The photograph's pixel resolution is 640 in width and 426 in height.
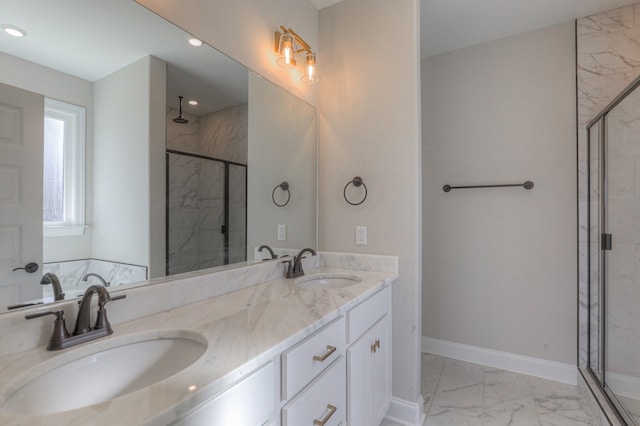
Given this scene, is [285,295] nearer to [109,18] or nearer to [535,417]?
[109,18]

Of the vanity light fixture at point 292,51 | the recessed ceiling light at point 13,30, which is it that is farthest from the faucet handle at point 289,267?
the recessed ceiling light at point 13,30

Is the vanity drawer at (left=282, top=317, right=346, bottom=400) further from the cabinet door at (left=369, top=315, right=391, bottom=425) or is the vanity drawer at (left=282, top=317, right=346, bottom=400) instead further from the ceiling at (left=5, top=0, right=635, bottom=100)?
the ceiling at (left=5, top=0, right=635, bottom=100)

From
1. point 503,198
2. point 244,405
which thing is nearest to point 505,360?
point 503,198

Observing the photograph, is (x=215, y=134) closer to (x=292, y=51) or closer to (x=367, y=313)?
(x=292, y=51)

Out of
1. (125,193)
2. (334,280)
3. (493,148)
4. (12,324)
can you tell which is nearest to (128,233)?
(125,193)

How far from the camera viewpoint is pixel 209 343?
2.83ft

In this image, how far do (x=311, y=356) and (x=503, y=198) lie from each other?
2119 millimetres

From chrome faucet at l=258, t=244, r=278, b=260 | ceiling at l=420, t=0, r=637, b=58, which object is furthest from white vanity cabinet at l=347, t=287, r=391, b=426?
ceiling at l=420, t=0, r=637, b=58

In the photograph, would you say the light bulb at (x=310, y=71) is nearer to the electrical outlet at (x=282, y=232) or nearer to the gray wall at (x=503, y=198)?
the electrical outlet at (x=282, y=232)

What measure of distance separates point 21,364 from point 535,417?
2415 mm

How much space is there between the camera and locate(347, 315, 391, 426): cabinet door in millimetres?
1329

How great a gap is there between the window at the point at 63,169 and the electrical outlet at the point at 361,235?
141 centimetres

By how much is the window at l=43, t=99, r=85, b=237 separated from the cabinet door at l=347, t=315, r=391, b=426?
42.9 inches

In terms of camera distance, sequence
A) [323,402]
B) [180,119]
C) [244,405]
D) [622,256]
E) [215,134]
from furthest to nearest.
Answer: [622,256] < [215,134] < [180,119] < [323,402] < [244,405]
